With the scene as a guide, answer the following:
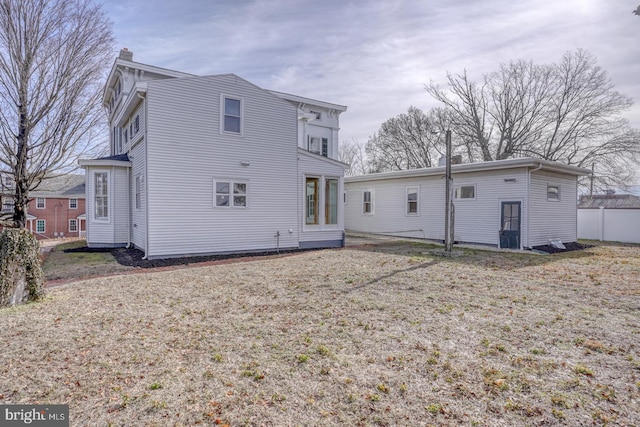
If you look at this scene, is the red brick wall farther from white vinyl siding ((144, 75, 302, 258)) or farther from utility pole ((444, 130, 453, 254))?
utility pole ((444, 130, 453, 254))

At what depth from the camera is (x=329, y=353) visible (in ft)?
12.6

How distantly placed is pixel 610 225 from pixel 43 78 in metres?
23.9

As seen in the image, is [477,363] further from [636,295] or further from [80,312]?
[80,312]

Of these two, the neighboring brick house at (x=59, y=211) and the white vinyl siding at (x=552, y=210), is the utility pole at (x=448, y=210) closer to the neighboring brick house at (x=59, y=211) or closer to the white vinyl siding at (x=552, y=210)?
the white vinyl siding at (x=552, y=210)

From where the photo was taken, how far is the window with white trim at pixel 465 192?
14.5 metres

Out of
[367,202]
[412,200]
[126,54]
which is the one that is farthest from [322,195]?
[126,54]

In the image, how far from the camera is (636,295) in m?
6.29

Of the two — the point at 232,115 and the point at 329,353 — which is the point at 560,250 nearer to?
the point at 232,115

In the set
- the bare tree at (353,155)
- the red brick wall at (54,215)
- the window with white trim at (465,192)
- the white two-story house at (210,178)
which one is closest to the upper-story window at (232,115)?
the white two-story house at (210,178)

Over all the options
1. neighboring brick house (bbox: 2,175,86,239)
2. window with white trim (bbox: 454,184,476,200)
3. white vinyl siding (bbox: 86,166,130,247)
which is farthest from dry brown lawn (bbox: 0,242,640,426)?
neighboring brick house (bbox: 2,175,86,239)

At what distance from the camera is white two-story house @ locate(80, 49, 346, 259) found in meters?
10.1

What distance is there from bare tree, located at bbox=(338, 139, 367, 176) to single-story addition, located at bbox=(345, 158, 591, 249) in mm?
23384

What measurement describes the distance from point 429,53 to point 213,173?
8.05 m

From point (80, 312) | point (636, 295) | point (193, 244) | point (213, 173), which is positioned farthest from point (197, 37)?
point (636, 295)
